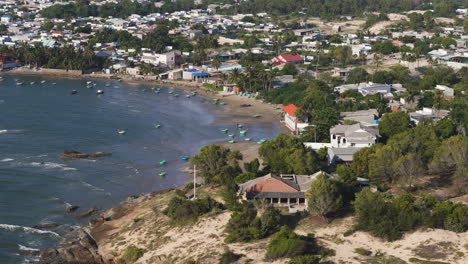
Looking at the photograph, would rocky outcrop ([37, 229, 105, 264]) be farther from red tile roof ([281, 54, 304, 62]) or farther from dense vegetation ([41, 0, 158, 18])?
dense vegetation ([41, 0, 158, 18])

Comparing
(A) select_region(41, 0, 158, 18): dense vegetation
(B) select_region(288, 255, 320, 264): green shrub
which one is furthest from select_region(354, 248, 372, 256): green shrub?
(A) select_region(41, 0, 158, 18): dense vegetation

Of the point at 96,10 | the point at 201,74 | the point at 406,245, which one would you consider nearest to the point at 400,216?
the point at 406,245

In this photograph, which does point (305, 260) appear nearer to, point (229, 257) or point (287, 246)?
point (287, 246)

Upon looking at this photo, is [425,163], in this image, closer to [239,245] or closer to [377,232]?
[377,232]

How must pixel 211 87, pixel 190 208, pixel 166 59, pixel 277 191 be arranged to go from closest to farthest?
pixel 190 208 < pixel 277 191 < pixel 211 87 < pixel 166 59

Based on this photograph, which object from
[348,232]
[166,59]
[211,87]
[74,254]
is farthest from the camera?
[166,59]

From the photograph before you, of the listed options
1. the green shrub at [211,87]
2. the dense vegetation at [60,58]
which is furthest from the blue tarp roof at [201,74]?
the dense vegetation at [60,58]

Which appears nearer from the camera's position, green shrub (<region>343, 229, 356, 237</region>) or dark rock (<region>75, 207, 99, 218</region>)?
green shrub (<region>343, 229, 356, 237</region>)

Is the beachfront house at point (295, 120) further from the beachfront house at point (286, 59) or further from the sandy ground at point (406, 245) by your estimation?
the beachfront house at point (286, 59)
